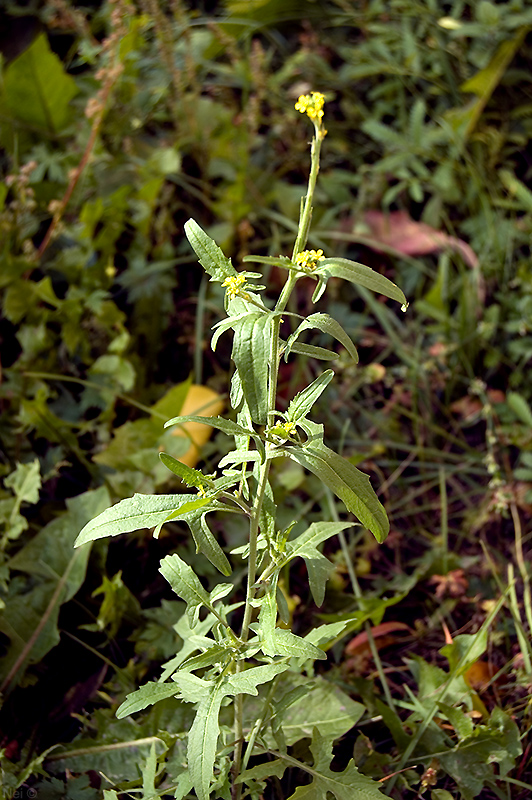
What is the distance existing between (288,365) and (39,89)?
1455mm

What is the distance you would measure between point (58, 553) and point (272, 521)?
86cm

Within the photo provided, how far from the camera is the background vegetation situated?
5.74ft

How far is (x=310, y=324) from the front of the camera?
110 cm

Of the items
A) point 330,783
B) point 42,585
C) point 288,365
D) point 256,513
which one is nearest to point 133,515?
point 256,513

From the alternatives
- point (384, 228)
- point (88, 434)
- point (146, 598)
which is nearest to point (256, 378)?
point (146, 598)

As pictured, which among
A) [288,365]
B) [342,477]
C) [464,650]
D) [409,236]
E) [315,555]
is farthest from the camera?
[409,236]

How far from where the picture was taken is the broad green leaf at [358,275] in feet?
3.62

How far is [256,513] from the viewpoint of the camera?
1.27m

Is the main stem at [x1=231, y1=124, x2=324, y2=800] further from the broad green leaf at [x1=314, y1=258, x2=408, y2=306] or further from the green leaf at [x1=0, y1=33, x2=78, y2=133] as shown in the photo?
the green leaf at [x1=0, y1=33, x2=78, y2=133]

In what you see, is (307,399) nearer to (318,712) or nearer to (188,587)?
(188,587)

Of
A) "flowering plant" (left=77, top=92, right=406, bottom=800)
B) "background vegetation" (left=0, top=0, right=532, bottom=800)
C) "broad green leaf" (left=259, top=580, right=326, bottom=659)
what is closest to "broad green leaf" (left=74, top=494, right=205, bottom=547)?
"flowering plant" (left=77, top=92, right=406, bottom=800)

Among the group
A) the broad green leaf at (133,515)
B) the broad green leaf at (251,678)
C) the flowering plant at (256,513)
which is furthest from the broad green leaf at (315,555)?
the broad green leaf at (133,515)

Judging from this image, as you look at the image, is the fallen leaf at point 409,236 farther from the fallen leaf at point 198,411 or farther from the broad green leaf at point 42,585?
the broad green leaf at point 42,585

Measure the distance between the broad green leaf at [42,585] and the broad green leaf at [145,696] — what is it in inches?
20.1
